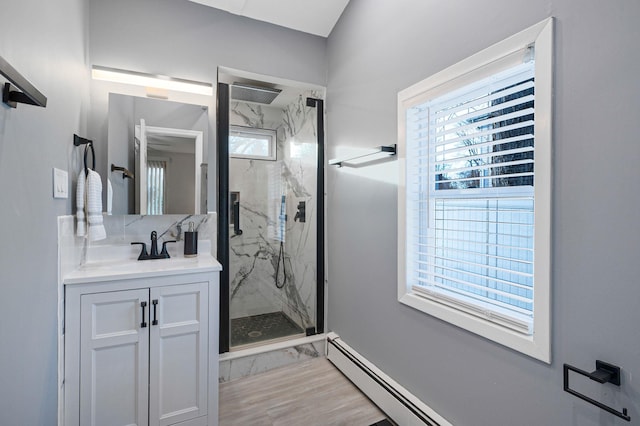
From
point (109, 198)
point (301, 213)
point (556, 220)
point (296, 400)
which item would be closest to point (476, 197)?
point (556, 220)

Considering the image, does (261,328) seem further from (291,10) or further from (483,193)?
(291,10)

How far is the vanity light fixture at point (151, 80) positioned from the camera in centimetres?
202

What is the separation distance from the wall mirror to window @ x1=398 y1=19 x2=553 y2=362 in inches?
56.1

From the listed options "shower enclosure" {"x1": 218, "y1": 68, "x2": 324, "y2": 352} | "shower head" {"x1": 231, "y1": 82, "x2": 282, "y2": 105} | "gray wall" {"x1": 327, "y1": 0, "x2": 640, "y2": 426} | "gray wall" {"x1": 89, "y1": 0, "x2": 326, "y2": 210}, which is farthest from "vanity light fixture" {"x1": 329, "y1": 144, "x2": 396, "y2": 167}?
"gray wall" {"x1": 89, "y1": 0, "x2": 326, "y2": 210}

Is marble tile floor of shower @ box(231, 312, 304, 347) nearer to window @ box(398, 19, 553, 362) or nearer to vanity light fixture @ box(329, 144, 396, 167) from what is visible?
window @ box(398, 19, 553, 362)

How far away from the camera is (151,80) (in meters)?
2.13

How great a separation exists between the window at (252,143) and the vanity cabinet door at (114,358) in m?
1.24

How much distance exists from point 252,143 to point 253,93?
0.39 m

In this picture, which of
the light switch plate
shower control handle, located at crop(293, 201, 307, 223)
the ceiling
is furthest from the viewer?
shower control handle, located at crop(293, 201, 307, 223)

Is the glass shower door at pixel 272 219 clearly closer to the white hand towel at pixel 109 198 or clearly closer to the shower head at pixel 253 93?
the shower head at pixel 253 93

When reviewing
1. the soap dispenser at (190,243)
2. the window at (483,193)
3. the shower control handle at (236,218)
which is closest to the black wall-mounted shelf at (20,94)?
the soap dispenser at (190,243)

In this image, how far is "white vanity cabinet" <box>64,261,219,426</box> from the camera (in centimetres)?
A: 149

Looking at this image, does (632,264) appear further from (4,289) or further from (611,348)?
(4,289)

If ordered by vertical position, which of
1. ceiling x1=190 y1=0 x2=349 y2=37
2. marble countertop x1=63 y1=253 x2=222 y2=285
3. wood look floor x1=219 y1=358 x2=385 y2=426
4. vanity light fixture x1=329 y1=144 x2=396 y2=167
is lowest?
wood look floor x1=219 y1=358 x2=385 y2=426
